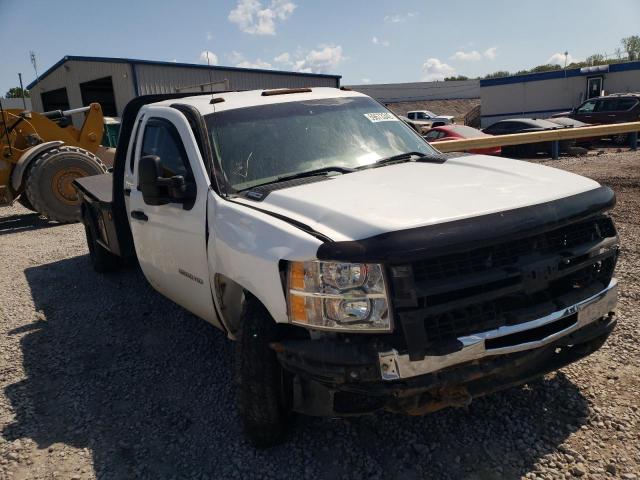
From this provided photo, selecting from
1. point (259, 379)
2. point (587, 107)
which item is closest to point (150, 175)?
point (259, 379)

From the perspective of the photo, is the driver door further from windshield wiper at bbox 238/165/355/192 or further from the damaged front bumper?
the damaged front bumper

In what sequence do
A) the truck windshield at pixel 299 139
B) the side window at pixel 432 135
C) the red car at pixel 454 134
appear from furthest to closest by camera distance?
the side window at pixel 432 135 < the red car at pixel 454 134 < the truck windshield at pixel 299 139

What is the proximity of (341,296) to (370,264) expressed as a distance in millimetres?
203

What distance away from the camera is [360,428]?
10.5 feet

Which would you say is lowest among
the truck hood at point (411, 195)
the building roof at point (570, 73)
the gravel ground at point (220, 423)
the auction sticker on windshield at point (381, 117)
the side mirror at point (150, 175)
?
the gravel ground at point (220, 423)

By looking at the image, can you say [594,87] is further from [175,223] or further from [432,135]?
[175,223]

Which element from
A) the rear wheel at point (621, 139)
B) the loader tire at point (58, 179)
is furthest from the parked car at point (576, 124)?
the loader tire at point (58, 179)

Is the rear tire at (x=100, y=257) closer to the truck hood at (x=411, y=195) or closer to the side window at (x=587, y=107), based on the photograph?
the truck hood at (x=411, y=195)

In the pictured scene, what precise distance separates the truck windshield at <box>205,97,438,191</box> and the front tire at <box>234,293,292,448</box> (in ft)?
3.19

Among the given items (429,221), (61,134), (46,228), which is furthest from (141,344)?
(61,134)

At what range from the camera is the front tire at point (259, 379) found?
9.31ft

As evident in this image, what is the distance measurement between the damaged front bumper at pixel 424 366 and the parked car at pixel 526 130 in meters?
13.9

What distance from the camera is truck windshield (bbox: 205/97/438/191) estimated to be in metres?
3.61

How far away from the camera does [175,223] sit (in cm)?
374
